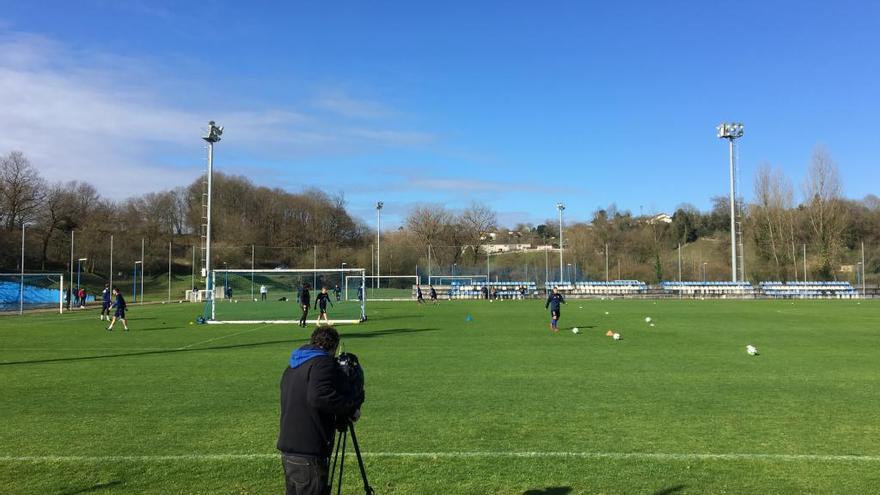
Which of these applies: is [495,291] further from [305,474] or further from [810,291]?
[305,474]

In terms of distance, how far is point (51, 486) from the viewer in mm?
5848

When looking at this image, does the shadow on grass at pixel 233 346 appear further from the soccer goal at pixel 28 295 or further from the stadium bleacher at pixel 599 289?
the stadium bleacher at pixel 599 289

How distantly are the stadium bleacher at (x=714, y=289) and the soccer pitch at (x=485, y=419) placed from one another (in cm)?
4107

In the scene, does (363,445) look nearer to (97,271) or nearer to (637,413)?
(637,413)

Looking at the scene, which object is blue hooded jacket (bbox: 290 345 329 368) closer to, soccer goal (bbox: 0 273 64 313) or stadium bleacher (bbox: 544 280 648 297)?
soccer goal (bbox: 0 273 64 313)

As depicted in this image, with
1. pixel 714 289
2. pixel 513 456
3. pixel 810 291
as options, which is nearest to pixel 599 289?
pixel 714 289

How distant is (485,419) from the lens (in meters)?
8.36

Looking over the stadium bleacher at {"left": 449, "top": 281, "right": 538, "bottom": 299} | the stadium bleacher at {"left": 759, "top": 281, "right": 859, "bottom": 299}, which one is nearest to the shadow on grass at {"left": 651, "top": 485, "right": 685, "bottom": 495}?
the stadium bleacher at {"left": 449, "top": 281, "right": 538, "bottom": 299}

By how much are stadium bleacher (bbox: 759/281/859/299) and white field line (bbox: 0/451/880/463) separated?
56.2 metres

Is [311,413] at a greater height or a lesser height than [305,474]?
greater

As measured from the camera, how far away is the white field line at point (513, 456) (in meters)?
6.51

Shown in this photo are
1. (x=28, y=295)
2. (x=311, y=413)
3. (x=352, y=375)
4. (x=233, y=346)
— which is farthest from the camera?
(x=28, y=295)

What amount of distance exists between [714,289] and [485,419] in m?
54.4

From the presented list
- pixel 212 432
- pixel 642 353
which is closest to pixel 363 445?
pixel 212 432
